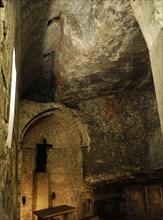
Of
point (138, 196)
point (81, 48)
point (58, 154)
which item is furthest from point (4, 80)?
point (138, 196)

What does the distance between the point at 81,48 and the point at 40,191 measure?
3859 millimetres

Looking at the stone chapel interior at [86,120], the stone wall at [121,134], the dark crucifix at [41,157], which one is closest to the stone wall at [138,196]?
the stone chapel interior at [86,120]

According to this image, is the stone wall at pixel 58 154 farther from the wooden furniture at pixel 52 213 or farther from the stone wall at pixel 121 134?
the wooden furniture at pixel 52 213

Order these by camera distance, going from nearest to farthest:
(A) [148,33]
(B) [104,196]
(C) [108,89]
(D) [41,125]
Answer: (A) [148,33] < (C) [108,89] < (D) [41,125] < (B) [104,196]

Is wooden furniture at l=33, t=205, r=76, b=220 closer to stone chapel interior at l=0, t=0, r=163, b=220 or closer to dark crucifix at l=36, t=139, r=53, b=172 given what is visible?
stone chapel interior at l=0, t=0, r=163, b=220

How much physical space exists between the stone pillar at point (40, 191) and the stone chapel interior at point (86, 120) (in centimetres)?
2

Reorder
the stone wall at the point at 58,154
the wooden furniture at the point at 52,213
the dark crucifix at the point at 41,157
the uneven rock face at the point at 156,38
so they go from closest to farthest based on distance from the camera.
Result: the uneven rock face at the point at 156,38, the wooden furniture at the point at 52,213, the stone wall at the point at 58,154, the dark crucifix at the point at 41,157

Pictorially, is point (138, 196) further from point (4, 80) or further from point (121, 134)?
point (4, 80)

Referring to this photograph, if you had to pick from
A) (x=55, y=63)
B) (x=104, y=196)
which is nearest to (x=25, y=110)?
(x=55, y=63)

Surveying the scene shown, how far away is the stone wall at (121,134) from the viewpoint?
5.47 meters

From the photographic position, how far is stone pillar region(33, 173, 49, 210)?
5453 mm

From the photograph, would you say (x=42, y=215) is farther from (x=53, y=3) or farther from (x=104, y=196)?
(x=53, y=3)

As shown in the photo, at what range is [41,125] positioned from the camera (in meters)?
6.08

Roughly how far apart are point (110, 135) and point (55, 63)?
2.50 m
